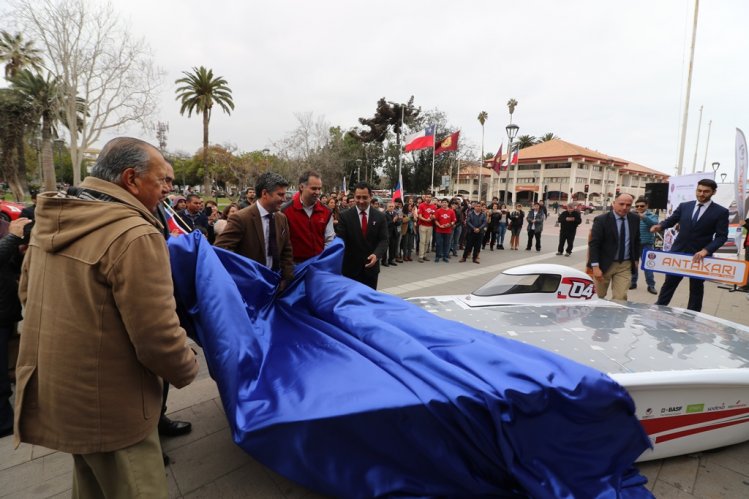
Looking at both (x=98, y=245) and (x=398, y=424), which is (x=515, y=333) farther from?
(x=98, y=245)

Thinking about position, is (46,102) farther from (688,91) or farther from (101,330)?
(688,91)

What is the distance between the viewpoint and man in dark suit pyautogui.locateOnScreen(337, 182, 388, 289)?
4199 millimetres

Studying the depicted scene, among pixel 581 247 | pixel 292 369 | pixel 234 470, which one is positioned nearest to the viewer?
pixel 292 369

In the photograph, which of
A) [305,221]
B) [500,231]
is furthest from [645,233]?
[305,221]

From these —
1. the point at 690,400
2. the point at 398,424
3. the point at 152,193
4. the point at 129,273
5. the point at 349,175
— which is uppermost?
the point at 349,175

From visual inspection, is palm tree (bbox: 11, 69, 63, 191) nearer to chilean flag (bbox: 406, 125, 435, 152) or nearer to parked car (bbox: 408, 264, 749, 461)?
chilean flag (bbox: 406, 125, 435, 152)

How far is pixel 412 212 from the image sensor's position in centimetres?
1062

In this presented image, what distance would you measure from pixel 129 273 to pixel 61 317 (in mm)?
274

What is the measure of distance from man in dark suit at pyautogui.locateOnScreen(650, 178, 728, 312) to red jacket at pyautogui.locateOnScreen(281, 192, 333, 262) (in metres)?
4.68

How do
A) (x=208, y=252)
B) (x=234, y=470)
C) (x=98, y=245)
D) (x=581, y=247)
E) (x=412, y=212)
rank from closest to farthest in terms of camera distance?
(x=98, y=245) → (x=208, y=252) → (x=234, y=470) → (x=412, y=212) → (x=581, y=247)

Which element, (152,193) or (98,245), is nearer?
(98,245)

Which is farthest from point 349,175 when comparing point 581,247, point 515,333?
point 515,333

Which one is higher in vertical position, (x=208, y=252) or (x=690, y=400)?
(x=208, y=252)

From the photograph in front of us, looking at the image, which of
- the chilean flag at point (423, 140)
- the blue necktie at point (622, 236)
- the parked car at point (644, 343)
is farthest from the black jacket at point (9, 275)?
the chilean flag at point (423, 140)
